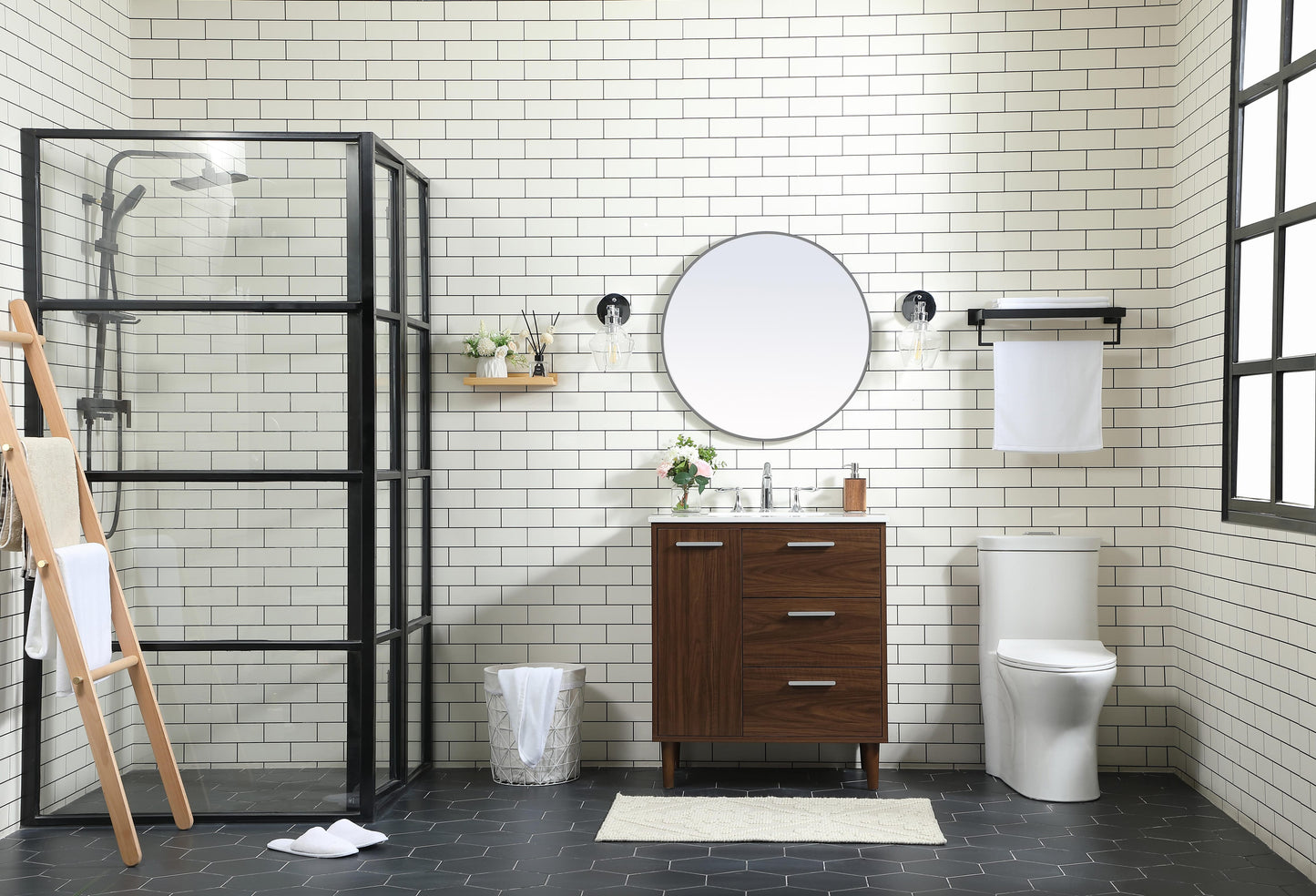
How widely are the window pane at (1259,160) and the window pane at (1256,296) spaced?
10cm

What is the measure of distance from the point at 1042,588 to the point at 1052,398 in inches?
29.2

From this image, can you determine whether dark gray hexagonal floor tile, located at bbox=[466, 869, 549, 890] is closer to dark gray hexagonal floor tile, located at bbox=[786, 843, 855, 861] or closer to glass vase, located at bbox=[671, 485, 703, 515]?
dark gray hexagonal floor tile, located at bbox=[786, 843, 855, 861]

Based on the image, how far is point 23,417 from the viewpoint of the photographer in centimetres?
358

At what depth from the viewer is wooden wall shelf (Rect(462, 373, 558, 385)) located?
163 inches

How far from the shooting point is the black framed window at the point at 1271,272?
3215mm

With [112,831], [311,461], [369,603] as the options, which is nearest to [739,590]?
[369,603]

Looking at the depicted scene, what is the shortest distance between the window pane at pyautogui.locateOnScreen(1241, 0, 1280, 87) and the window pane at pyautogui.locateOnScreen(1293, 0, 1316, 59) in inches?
4.0

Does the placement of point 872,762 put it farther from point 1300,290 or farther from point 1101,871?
point 1300,290

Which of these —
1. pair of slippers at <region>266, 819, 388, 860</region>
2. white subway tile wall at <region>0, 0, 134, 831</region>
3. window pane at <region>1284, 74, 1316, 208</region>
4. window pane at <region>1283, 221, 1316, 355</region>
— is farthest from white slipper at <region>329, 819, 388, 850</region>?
window pane at <region>1284, 74, 1316, 208</region>

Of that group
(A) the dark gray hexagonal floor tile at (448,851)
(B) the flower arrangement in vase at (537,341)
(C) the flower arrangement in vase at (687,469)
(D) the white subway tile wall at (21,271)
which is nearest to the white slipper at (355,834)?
(A) the dark gray hexagonal floor tile at (448,851)

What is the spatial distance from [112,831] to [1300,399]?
13.4 ft

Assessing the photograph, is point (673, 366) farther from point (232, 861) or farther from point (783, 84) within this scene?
point (232, 861)

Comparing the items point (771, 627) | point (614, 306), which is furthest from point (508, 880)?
point (614, 306)

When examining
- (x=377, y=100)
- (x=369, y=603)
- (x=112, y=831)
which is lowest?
(x=112, y=831)
